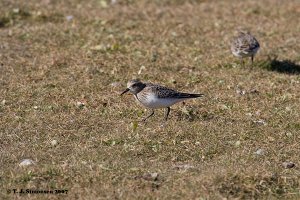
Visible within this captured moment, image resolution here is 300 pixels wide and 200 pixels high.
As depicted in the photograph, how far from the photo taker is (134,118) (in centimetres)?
1244

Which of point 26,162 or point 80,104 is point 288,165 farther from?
point 80,104

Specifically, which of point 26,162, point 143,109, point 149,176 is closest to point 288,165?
point 149,176

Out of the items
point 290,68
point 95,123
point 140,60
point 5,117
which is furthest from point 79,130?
point 290,68

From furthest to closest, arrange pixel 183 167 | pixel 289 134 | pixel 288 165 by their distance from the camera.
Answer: pixel 289 134
pixel 288 165
pixel 183 167

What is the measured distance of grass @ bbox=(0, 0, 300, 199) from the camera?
9695mm

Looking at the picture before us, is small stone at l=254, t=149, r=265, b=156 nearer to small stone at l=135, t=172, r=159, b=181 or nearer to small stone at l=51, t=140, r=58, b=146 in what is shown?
small stone at l=135, t=172, r=159, b=181

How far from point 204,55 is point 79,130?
537 centimetres

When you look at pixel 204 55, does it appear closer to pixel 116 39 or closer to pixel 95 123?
pixel 116 39

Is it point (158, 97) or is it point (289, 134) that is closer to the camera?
point (289, 134)

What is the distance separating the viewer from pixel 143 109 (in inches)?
508

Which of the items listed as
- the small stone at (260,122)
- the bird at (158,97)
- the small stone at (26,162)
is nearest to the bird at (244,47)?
the small stone at (260,122)

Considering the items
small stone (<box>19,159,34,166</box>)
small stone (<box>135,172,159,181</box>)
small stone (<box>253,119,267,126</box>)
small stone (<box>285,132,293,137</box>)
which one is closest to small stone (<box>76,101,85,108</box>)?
small stone (<box>19,159,34,166</box>)

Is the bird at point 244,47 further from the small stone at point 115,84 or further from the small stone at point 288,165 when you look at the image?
the small stone at point 288,165

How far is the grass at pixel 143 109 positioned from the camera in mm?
9695
